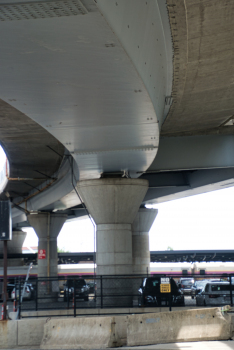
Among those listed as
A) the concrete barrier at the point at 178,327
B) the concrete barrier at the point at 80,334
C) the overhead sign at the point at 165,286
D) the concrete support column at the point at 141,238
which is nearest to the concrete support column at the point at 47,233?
the concrete support column at the point at 141,238

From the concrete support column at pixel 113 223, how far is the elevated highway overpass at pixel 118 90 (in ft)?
0.14

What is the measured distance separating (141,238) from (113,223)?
12.2m

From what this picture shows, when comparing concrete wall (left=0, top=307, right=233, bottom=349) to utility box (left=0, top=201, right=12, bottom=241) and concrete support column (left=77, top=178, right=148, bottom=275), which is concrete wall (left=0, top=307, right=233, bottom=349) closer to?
Answer: utility box (left=0, top=201, right=12, bottom=241)

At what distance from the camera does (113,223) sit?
17812 mm

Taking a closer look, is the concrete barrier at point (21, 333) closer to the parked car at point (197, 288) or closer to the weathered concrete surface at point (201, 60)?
the weathered concrete surface at point (201, 60)

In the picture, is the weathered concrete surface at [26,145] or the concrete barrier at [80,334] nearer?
the concrete barrier at [80,334]

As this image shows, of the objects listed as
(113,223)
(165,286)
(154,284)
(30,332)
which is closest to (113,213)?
(113,223)

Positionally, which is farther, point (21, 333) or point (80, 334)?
point (21, 333)

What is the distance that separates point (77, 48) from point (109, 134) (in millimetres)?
4797

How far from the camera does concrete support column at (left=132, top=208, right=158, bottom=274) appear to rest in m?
29.8

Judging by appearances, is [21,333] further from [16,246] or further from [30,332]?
[16,246]

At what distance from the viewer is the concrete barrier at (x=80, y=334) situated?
464 inches

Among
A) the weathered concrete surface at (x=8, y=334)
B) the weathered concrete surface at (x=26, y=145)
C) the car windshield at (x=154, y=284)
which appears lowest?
the weathered concrete surface at (x=8, y=334)

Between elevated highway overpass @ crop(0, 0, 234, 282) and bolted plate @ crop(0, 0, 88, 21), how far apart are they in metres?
0.01
